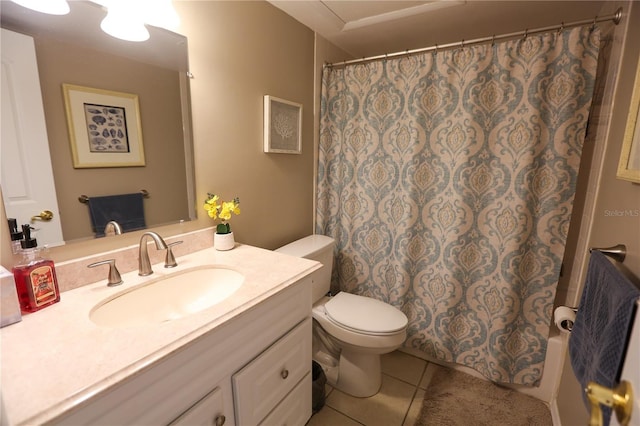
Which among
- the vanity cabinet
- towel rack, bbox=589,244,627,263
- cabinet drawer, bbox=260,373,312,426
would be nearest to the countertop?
the vanity cabinet

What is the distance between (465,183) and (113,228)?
64.7 inches

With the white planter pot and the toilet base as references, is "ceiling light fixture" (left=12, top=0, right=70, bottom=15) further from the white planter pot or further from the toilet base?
the toilet base

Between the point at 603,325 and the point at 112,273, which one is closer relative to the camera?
the point at 603,325

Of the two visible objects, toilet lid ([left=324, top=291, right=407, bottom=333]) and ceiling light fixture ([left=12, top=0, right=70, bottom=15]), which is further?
toilet lid ([left=324, top=291, right=407, bottom=333])

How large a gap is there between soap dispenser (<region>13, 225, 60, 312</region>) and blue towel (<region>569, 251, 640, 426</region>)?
1.34 m

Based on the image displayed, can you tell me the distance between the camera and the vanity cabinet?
2.03ft

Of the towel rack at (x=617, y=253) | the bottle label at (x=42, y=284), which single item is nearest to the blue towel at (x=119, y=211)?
the bottle label at (x=42, y=284)

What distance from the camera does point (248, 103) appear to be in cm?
150

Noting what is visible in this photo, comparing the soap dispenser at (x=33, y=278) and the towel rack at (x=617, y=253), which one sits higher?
the towel rack at (x=617, y=253)

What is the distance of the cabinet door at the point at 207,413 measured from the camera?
746 mm

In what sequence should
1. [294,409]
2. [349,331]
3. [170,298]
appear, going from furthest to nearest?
[349,331] → [294,409] → [170,298]

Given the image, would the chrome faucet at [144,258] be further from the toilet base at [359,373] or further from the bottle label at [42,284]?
the toilet base at [359,373]

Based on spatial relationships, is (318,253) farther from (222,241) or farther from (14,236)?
(14,236)

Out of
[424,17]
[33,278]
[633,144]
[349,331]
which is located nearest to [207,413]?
[33,278]
